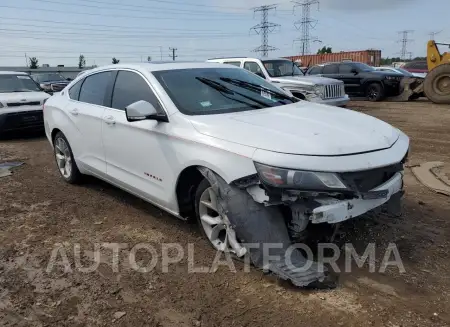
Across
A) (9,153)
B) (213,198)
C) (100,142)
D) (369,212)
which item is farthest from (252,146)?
(9,153)

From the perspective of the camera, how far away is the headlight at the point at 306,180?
9.82ft

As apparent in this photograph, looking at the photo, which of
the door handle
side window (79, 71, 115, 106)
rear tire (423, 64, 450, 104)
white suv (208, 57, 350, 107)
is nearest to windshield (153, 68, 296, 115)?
the door handle

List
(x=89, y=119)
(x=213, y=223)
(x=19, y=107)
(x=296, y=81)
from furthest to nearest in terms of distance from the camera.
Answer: (x=296, y=81), (x=19, y=107), (x=89, y=119), (x=213, y=223)

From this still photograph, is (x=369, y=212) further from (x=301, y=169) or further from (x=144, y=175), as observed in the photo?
(x=144, y=175)

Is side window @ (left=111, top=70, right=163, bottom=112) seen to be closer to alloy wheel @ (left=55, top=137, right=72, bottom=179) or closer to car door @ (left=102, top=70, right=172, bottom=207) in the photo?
car door @ (left=102, top=70, right=172, bottom=207)

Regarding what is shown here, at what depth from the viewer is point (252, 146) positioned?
10.5 feet

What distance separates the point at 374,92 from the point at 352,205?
1551cm

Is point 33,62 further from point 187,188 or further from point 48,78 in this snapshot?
point 187,188

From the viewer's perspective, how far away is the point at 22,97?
10.4 m

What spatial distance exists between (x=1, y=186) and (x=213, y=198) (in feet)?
13.1

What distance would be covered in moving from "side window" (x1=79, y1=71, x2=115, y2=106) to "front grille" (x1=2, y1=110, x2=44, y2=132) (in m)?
5.48

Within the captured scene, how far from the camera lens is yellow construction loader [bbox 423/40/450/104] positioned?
14.8m

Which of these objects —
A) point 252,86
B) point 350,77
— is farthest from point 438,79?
point 252,86

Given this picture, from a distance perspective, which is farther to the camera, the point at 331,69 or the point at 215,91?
the point at 331,69
